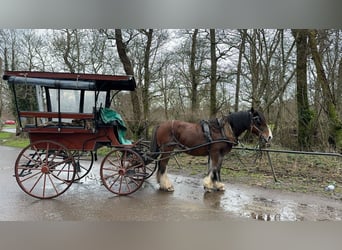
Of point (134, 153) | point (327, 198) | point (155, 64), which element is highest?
point (155, 64)

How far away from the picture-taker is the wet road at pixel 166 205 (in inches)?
103

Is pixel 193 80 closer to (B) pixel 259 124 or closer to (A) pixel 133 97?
(A) pixel 133 97

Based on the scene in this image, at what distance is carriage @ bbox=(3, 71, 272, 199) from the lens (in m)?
2.85

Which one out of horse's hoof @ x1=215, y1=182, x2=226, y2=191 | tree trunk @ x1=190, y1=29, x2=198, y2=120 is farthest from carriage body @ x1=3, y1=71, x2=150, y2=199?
tree trunk @ x1=190, y1=29, x2=198, y2=120

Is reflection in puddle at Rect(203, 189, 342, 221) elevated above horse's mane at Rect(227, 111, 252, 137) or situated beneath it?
situated beneath

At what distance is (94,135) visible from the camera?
2.96 m

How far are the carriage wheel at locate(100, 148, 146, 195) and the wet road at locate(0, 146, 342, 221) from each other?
0.10m

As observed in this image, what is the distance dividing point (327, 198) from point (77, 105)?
8.52 ft

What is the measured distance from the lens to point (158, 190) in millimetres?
3168

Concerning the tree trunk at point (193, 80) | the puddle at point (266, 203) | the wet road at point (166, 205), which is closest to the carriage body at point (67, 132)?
the wet road at point (166, 205)

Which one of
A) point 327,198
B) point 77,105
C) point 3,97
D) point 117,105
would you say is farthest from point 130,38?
point 327,198

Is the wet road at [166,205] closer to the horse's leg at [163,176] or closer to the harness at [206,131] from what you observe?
the horse's leg at [163,176]

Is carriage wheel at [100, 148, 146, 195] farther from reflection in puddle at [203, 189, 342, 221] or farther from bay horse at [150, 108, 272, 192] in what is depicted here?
reflection in puddle at [203, 189, 342, 221]
